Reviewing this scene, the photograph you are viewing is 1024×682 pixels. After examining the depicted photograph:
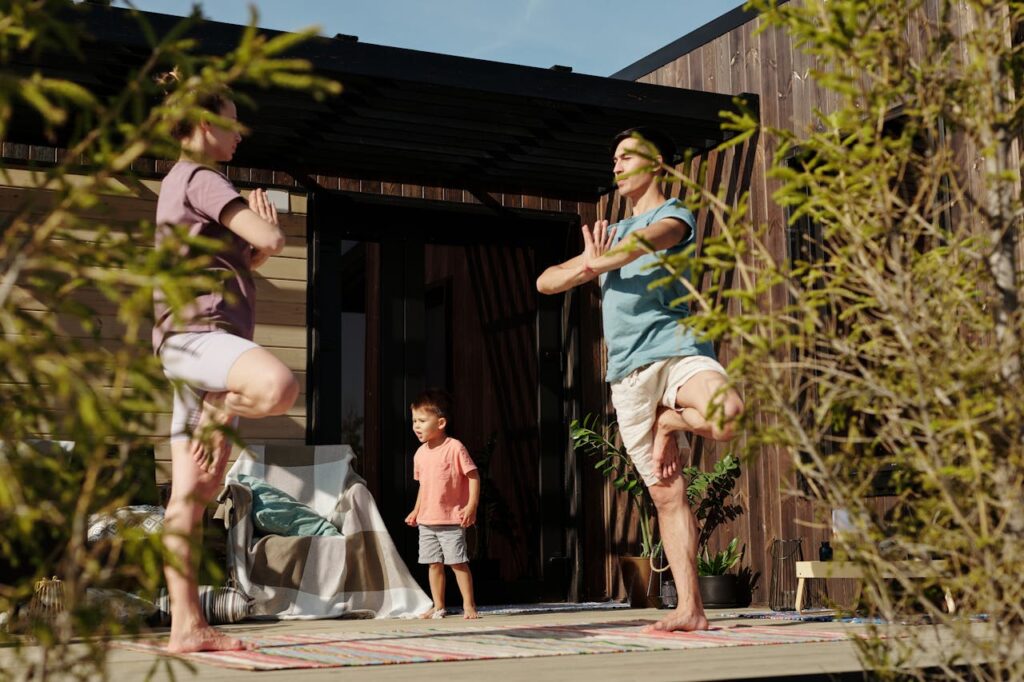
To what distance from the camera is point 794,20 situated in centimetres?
188

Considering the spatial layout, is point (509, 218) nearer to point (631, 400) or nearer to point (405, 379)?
point (405, 379)

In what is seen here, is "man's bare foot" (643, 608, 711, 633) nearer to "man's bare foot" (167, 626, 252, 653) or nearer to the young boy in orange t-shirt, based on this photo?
"man's bare foot" (167, 626, 252, 653)

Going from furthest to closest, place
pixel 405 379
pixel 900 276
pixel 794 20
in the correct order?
pixel 405 379
pixel 794 20
pixel 900 276

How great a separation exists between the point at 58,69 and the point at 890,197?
527 cm

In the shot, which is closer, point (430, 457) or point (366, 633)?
point (366, 633)

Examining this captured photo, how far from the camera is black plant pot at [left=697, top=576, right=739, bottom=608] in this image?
6.52 metres

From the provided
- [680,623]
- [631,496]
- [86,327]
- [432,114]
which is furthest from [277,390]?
[631,496]

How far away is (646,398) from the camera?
4031mm

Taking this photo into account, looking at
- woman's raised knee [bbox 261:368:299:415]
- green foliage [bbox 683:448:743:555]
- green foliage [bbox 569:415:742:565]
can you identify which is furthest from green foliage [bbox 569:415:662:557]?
woman's raised knee [bbox 261:368:299:415]

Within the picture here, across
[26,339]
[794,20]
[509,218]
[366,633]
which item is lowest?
[366,633]

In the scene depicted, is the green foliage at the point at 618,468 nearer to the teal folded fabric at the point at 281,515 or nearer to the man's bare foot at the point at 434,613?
the man's bare foot at the point at 434,613

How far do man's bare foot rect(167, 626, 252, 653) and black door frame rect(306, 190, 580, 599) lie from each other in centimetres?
408

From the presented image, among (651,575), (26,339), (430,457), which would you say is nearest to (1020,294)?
(26,339)

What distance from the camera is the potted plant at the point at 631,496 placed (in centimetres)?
686
